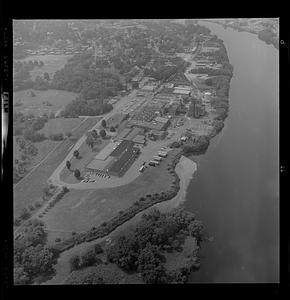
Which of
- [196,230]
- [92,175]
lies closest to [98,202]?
[92,175]

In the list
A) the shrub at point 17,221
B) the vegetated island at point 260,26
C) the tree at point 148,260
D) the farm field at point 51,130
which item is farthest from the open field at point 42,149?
the vegetated island at point 260,26

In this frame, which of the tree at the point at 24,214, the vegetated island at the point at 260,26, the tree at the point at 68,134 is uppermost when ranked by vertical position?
the vegetated island at the point at 260,26

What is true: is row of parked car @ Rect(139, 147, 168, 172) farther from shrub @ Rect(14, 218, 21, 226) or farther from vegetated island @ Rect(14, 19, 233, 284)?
shrub @ Rect(14, 218, 21, 226)

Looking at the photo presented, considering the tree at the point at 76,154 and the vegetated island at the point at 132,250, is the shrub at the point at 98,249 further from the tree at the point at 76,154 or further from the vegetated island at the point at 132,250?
the tree at the point at 76,154

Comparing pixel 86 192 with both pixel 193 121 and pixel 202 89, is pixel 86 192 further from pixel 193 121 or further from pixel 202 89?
pixel 202 89

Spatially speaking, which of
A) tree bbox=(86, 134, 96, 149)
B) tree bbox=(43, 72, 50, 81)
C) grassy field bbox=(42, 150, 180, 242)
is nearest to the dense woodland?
grassy field bbox=(42, 150, 180, 242)
